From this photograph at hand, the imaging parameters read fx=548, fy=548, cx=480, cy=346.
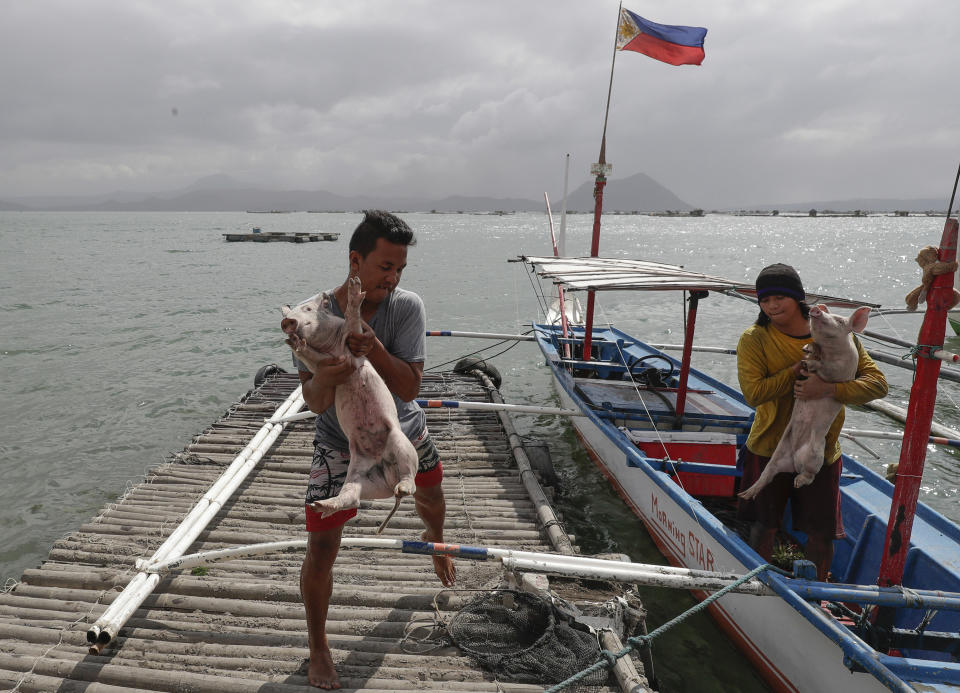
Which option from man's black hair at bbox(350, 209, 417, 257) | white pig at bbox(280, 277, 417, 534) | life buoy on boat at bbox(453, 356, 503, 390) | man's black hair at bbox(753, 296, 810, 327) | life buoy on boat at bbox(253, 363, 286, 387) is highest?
man's black hair at bbox(350, 209, 417, 257)

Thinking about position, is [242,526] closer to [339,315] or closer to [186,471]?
[186,471]

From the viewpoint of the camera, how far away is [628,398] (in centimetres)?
850

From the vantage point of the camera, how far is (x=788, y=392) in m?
4.21

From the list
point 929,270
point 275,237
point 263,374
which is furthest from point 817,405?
point 275,237

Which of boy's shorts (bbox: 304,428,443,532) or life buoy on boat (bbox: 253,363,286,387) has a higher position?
boy's shorts (bbox: 304,428,443,532)

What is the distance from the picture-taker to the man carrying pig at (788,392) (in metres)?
3.95

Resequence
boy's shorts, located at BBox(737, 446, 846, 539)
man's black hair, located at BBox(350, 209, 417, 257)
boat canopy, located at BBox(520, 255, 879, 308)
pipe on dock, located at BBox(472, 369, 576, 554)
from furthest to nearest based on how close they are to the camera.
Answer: boat canopy, located at BBox(520, 255, 879, 308), pipe on dock, located at BBox(472, 369, 576, 554), boy's shorts, located at BBox(737, 446, 846, 539), man's black hair, located at BBox(350, 209, 417, 257)

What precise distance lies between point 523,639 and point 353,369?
8.55 ft

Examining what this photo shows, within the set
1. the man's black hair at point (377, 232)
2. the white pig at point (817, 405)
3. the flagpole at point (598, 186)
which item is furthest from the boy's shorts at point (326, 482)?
the flagpole at point (598, 186)

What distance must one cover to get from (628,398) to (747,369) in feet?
14.4

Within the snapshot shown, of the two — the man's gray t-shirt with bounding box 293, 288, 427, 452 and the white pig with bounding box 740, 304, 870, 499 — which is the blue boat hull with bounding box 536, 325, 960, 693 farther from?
the man's gray t-shirt with bounding box 293, 288, 427, 452

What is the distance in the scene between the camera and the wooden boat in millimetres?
3674

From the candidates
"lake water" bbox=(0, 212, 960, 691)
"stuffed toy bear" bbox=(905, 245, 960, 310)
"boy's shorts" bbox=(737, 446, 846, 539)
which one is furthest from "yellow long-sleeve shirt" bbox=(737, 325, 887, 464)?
"lake water" bbox=(0, 212, 960, 691)

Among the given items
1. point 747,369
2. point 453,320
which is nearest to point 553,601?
point 747,369
